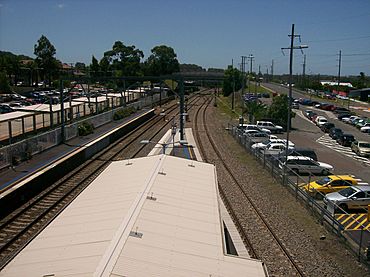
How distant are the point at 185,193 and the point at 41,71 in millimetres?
66132

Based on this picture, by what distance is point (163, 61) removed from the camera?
274 ft

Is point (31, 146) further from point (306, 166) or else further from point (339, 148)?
point (339, 148)

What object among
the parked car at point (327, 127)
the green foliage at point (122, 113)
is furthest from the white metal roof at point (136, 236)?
the parked car at point (327, 127)

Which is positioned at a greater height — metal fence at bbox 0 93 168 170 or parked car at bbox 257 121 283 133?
metal fence at bbox 0 93 168 170

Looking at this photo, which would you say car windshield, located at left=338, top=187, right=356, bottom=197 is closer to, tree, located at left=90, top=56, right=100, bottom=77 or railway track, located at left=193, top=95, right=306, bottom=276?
railway track, located at left=193, top=95, right=306, bottom=276

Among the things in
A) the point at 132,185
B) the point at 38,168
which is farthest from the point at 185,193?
the point at 38,168

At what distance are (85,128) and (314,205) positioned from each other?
55.3 feet

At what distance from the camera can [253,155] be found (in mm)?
22891

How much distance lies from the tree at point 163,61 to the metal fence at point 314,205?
60.5 metres

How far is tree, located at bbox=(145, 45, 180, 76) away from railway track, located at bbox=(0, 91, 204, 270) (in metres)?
57.3

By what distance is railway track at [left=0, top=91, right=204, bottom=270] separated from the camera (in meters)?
10.6

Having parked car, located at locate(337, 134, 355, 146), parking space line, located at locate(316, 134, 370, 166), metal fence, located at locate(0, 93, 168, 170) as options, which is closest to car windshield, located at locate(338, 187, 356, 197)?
parking space line, located at locate(316, 134, 370, 166)

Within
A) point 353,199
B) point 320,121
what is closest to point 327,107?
point 320,121

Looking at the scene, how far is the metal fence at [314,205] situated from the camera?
10.4m
